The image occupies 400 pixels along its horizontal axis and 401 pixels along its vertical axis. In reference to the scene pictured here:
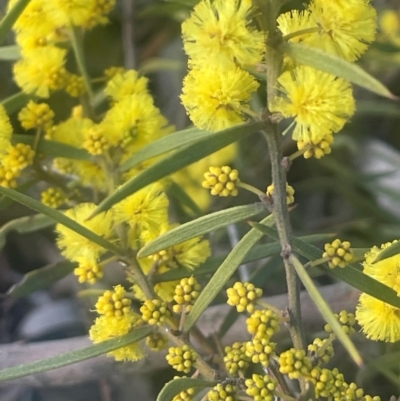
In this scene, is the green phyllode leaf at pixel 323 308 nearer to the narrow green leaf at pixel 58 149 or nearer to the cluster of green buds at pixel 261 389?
the cluster of green buds at pixel 261 389

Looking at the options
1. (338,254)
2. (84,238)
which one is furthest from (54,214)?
(338,254)

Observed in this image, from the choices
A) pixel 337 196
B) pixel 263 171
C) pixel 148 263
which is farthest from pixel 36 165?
pixel 337 196

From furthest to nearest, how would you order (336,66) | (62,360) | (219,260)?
(219,260), (62,360), (336,66)

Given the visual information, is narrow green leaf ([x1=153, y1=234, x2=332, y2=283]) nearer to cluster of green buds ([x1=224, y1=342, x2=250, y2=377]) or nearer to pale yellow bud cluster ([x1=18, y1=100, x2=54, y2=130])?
cluster of green buds ([x1=224, y1=342, x2=250, y2=377])

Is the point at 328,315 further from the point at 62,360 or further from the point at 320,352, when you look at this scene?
the point at 62,360

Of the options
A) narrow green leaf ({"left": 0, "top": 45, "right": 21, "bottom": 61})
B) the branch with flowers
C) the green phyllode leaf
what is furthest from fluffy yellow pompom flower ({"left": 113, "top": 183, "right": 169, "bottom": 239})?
narrow green leaf ({"left": 0, "top": 45, "right": 21, "bottom": 61})

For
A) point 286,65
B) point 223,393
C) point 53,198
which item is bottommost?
point 223,393
